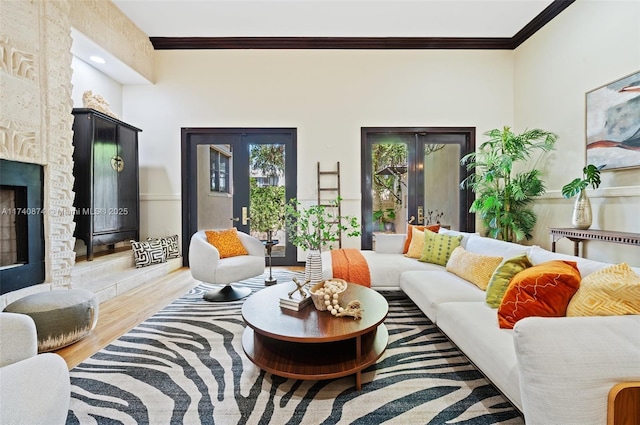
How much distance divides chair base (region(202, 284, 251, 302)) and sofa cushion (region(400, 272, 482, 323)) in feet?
5.71

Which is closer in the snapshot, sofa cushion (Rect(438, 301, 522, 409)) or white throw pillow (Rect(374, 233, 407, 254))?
sofa cushion (Rect(438, 301, 522, 409))

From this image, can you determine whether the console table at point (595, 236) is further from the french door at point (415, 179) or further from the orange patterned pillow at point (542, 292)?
the orange patterned pillow at point (542, 292)

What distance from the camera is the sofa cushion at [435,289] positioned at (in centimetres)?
210

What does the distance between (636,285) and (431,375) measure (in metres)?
1.10

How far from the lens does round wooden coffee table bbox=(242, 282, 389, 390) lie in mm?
1567

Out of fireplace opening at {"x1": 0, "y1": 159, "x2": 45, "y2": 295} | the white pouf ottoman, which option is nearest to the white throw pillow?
the white pouf ottoman

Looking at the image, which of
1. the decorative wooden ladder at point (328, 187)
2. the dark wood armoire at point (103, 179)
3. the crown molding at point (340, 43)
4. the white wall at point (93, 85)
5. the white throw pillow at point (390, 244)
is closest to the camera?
the dark wood armoire at point (103, 179)

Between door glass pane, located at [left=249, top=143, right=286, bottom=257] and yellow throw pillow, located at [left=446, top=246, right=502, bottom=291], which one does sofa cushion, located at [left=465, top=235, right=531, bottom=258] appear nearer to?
yellow throw pillow, located at [left=446, top=246, right=502, bottom=291]

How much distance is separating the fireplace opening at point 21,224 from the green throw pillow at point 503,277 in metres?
3.71

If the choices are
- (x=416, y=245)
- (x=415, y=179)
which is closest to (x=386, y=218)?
(x=415, y=179)

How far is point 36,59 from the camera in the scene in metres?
2.58

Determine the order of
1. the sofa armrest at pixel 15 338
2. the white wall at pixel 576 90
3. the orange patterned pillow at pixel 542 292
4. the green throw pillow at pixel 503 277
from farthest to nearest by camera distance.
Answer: the white wall at pixel 576 90, the green throw pillow at pixel 503 277, the orange patterned pillow at pixel 542 292, the sofa armrest at pixel 15 338

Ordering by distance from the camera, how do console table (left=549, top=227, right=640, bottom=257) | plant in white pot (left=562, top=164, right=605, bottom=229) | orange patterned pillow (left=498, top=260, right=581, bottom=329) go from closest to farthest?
orange patterned pillow (left=498, top=260, right=581, bottom=329) → console table (left=549, top=227, right=640, bottom=257) → plant in white pot (left=562, top=164, right=605, bottom=229)

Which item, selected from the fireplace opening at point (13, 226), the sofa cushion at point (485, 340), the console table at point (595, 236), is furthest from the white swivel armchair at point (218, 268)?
the console table at point (595, 236)
